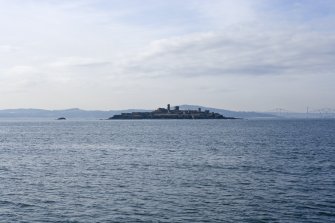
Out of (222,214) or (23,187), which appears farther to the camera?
(23,187)

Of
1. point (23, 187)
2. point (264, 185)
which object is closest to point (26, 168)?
point (23, 187)

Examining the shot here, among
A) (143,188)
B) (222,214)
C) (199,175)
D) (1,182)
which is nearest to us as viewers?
(222,214)

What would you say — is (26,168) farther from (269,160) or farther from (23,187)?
(269,160)

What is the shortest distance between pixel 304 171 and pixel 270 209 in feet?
78.2

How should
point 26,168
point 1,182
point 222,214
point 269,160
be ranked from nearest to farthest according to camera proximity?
1. point 222,214
2. point 1,182
3. point 26,168
4. point 269,160

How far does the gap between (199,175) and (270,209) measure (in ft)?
61.3

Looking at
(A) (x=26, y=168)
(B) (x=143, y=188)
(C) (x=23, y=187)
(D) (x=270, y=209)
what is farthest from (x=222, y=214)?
(A) (x=26, y=168)

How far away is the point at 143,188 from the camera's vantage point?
45.3m

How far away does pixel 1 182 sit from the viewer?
4969 cm

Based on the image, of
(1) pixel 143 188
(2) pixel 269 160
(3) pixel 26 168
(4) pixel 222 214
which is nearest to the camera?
(4) pixel 222 214

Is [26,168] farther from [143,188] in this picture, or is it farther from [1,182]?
[143,188]

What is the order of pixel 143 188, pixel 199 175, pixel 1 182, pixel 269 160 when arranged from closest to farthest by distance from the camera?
pixel 143 188, pixel 1 182, pixel 199 175, pixel 269 160

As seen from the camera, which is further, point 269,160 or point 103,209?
point 269,160

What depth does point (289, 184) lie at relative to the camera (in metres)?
47.7
